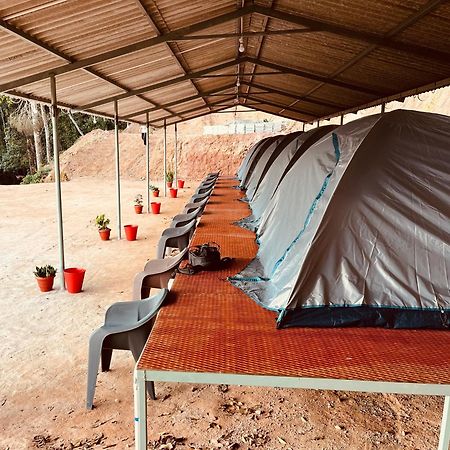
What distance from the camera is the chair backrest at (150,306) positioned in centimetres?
265

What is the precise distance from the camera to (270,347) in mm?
2182

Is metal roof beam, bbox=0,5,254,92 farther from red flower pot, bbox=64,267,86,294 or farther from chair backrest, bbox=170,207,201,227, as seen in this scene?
chair backrest, bbox=170,207,201,227

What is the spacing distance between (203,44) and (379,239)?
4.63m

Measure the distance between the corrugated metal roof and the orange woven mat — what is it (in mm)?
2526

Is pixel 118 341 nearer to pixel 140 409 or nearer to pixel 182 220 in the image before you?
pixel 140 409

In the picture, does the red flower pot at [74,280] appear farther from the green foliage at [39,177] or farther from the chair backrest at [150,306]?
the green foliage at [39,177]

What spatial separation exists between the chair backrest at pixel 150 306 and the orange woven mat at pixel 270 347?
6cm

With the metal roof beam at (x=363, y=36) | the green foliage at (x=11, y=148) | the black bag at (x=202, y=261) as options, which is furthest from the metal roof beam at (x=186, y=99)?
the green foliage at (x=11, y=148)

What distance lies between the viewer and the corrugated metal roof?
12.2 ft

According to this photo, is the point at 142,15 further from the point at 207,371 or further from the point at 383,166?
the point at 207,371

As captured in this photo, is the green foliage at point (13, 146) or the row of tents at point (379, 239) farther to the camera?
the green foliage at point (13, 146)

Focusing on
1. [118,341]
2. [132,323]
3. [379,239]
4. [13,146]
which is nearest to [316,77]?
[379,239]

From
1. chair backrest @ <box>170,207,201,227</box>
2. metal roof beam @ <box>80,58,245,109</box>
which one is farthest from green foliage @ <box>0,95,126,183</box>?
chair backrest @ <box>170,207,201,227</box>

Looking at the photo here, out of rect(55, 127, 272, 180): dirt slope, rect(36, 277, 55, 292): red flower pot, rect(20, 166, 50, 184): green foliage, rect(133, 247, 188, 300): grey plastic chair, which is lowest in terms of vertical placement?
rect(36, 277, 55, 292): red flower pot
